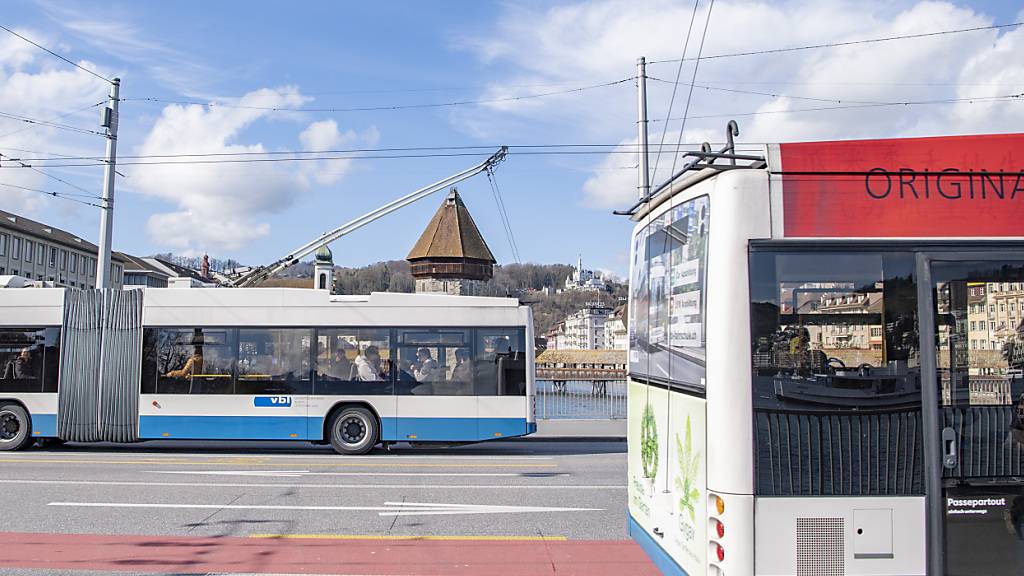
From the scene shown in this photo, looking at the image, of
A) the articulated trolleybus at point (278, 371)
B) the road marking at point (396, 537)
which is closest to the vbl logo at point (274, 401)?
the articulated trolleybus at point (278, 371)

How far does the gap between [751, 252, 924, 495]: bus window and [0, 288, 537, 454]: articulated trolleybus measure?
1071 cm

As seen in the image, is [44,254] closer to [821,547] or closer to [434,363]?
[434,363]

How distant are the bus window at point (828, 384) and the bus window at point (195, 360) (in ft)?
41.2

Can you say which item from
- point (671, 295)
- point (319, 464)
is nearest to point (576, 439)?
point (319, 464)

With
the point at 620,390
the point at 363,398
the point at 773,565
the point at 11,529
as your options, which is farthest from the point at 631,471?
the point at 620,390

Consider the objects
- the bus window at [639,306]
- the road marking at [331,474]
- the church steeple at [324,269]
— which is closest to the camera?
the bus window at [639,306]

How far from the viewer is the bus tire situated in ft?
50.4

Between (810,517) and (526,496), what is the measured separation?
6.34 metres

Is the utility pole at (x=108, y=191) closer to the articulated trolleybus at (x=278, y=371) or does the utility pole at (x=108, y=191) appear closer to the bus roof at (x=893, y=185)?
the articulated trolleybus at (x=278, y=371)

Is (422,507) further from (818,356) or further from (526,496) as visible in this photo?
(818,356)

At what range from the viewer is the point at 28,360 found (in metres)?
15.6

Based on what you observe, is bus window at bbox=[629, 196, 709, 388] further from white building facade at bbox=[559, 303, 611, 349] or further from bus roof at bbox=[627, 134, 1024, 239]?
white building facade at bbox=[559, 303, 611, 349]

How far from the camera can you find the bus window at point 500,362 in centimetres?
1508

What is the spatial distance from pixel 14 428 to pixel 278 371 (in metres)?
5.08
